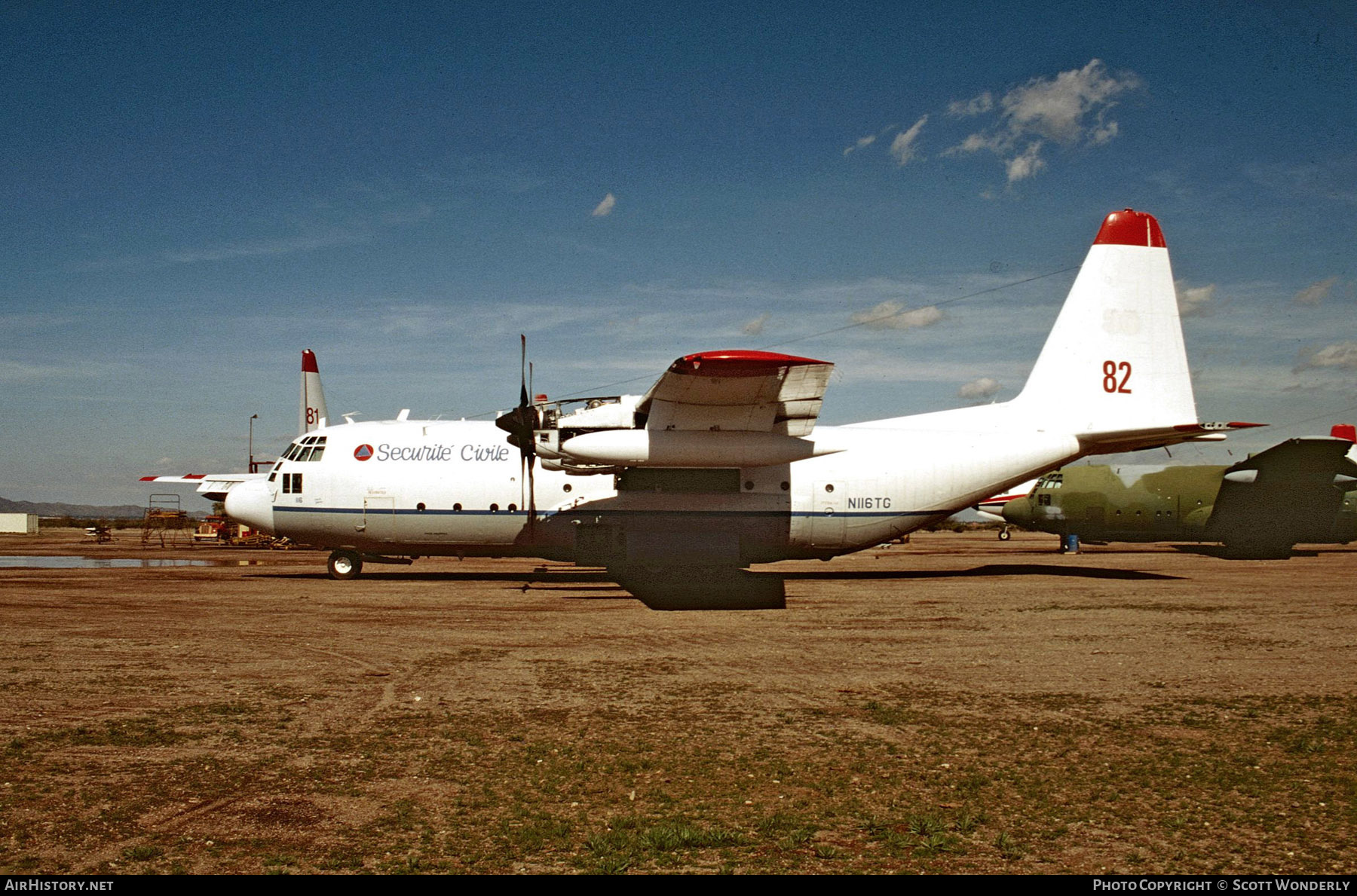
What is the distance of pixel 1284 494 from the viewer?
109 ft

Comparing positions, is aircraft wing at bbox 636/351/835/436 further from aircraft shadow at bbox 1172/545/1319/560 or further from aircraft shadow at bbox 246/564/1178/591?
aircraft shadow at bbox 1172/545/1319/560

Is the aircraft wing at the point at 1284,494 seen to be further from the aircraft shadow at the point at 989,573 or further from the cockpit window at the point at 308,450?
the cockpit window at the point at 308,450

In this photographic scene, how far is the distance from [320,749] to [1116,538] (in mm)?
37373

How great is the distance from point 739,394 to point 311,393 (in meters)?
36.3

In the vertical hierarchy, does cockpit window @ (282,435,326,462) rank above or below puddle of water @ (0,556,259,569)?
above

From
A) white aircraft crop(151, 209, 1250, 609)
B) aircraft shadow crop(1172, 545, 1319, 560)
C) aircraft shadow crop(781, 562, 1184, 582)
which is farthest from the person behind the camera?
aircraft shadow crop(1172, 545, 1319, 560)

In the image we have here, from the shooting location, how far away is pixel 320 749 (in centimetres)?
692

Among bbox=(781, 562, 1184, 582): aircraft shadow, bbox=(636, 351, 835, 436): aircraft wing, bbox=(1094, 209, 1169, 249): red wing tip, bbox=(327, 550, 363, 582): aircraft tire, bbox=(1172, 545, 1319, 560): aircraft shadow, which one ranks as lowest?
bbox=(1172, 545, 1319, 560): aircraft shadow

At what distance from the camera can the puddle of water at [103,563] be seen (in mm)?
28641

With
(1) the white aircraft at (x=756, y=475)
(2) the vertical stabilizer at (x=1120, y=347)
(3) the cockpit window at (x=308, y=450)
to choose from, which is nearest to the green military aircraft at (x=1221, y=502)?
(2) the vertical stabilizer at (x=1120, y=347)

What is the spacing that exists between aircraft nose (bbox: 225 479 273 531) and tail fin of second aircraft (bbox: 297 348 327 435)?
24539 millimetres

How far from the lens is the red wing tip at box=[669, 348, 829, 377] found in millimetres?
15438

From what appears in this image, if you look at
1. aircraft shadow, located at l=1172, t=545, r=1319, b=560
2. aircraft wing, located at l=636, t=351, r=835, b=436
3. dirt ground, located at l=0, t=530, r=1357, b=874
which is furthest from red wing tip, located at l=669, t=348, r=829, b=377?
aircraft shadow, located at l=1172, t=545, r=1319, b=560

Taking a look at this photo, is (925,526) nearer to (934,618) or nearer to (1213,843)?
(934,618)
